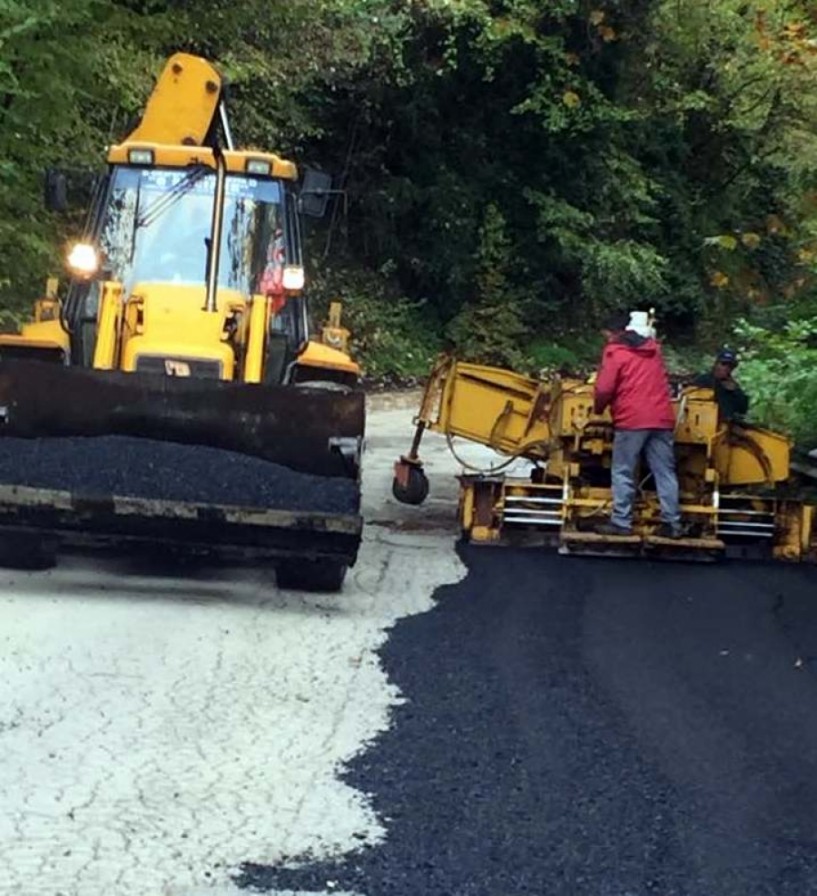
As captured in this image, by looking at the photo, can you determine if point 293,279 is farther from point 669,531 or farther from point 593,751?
point 593,751

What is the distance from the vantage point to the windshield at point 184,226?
10.7 meters

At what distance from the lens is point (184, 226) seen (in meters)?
10.8

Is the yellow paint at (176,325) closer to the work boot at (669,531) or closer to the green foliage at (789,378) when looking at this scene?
the work boot at (669,531)

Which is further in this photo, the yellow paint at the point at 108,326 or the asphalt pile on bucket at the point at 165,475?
the yellow paint at the point at 108,326

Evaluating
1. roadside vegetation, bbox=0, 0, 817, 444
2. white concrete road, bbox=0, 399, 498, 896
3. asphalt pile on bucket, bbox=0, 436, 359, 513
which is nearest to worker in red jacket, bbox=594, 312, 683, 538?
white concrete road, bbox=0, 399, 498, 896

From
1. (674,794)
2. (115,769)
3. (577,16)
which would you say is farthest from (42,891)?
(577,16)

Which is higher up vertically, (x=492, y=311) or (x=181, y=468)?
(x=181, y=468)

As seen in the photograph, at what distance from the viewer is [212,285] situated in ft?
34.7

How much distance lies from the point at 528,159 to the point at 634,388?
19.2 metres

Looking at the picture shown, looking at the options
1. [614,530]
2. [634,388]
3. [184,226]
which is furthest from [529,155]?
[184,226]

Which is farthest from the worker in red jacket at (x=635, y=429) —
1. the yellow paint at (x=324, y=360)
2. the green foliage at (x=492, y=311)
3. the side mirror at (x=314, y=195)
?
the green foliage at (x=492, y=311)

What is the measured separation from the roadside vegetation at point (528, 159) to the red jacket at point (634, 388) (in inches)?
415

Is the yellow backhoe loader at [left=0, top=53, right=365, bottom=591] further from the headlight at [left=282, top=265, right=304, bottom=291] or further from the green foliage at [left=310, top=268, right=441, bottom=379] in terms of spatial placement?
the green foliage at [left=310, top=268, right=441, bottom=379]

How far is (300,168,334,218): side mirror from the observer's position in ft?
36.1
